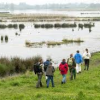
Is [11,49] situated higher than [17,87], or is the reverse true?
[17,87]

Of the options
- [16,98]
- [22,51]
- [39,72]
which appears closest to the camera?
[16,98]

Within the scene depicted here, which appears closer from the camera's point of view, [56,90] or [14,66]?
[56,90]

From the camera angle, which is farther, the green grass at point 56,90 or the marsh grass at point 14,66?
the marsh grass at point 14,66

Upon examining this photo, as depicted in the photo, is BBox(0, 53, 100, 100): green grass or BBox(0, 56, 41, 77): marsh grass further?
BBox(0, 56, 41, 77): marsh grass

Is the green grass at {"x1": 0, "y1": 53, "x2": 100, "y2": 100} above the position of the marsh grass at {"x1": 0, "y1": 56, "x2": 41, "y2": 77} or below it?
above

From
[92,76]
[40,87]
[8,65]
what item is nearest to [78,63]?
[92,76]

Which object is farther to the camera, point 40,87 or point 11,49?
point 11,49

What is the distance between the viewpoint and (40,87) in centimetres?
1983

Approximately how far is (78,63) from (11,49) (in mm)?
28450

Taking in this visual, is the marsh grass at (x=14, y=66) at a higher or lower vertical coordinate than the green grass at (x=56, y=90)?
lower

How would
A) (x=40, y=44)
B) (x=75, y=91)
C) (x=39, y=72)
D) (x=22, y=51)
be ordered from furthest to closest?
(x=40, y=44)
(x=22, y=51)
(x=39, y=72)
(x=75, y=91)

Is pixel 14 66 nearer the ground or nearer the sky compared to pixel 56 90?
nearer the ground

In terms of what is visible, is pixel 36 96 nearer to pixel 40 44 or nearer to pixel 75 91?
pixel 75 91

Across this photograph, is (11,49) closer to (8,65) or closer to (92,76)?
(8,65)
